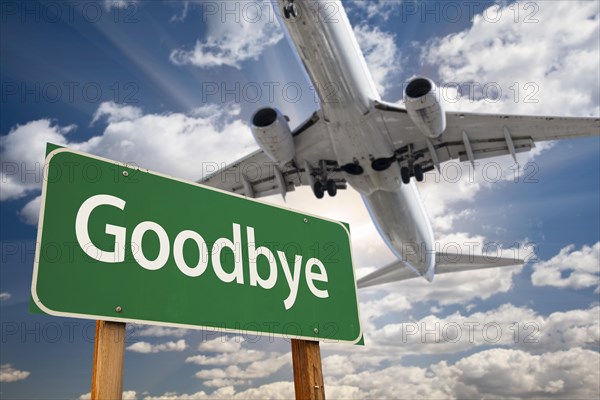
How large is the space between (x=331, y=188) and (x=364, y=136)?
3595 millimetres

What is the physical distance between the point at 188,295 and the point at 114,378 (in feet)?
1.25

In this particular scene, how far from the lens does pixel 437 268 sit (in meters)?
28.7

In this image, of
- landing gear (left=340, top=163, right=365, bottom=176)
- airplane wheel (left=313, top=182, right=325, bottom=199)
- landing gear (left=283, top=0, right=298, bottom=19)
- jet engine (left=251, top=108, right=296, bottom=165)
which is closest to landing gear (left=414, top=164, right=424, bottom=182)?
landing gear (left=340, top=163, right=365, bottom=176)

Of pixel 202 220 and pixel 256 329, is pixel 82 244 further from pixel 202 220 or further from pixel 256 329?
pixel 256 329

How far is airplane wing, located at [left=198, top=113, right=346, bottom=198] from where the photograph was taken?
19469 millimetres

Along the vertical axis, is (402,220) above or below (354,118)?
below

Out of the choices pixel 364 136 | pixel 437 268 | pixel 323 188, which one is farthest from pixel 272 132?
pixel 437 268

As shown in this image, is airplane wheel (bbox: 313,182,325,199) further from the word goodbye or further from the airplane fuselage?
the word goodbye

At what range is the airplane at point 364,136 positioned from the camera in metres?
15.8

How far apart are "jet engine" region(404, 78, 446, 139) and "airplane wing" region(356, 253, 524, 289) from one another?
13.0 meters

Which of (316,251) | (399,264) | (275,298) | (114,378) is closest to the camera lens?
(114,378)

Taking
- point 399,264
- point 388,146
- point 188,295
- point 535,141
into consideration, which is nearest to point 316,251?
point 188,295

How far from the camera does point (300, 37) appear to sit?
604 inches

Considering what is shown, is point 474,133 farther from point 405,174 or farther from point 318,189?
point 318,189
